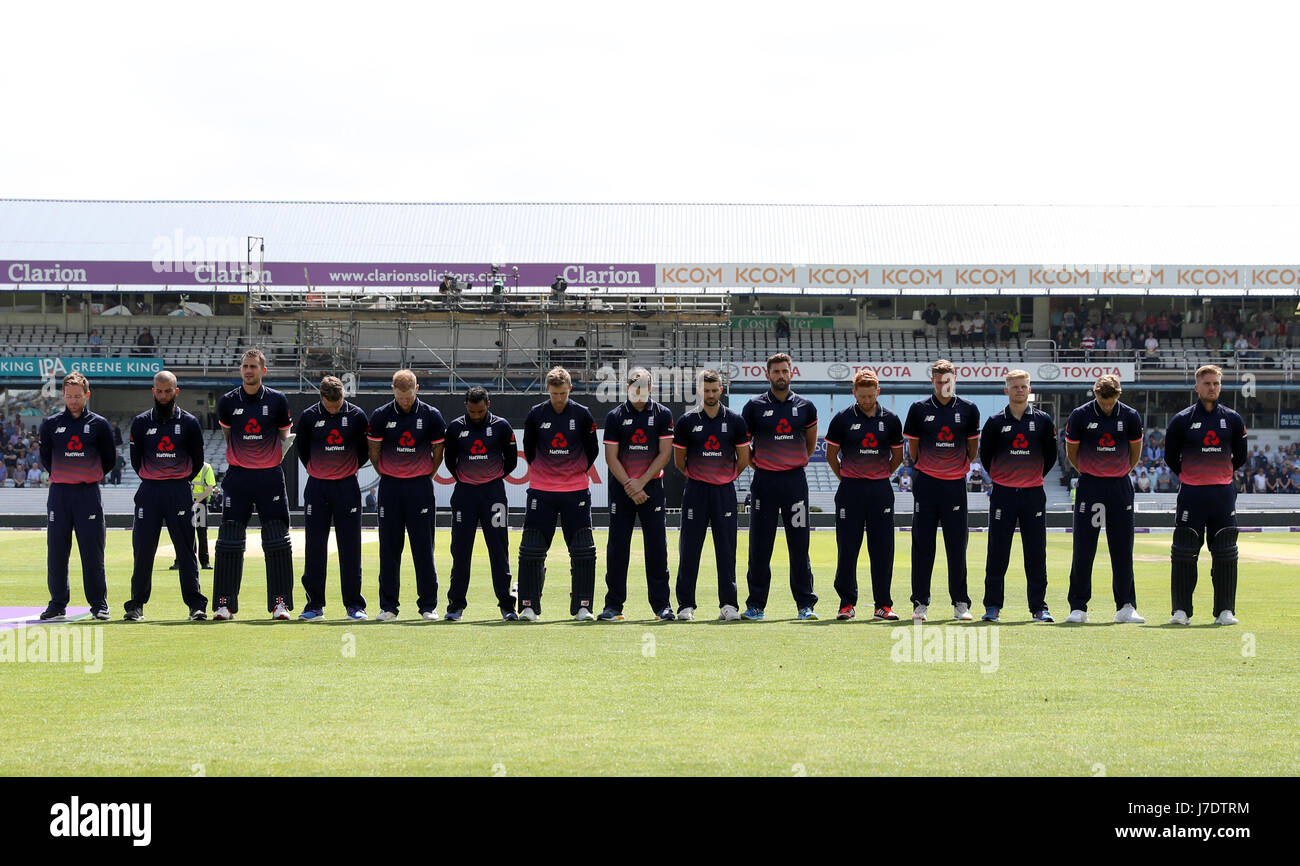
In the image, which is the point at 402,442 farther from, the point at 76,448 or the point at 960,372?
the point at 960,372

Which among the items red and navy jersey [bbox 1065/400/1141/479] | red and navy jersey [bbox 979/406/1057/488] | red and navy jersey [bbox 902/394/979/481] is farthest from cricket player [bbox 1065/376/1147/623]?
red and navy jersey [bbox 902/394/979/481]

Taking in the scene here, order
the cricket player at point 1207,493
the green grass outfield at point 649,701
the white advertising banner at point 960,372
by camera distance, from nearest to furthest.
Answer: the green grass outfield at point 649,701 < the cricket player at point 1207,493 < the white advertising banner at point 960,372

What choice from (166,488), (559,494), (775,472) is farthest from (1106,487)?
(166,488)

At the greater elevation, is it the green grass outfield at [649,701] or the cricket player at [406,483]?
the cricket player at [406,483]

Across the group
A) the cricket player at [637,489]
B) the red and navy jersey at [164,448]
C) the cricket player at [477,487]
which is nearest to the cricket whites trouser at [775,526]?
the cricket player at [637,489]

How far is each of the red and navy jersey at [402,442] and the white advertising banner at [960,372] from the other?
3359cm

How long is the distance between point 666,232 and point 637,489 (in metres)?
42.4

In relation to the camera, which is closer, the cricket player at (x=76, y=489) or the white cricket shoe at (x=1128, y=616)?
the white cricket shoe at (x=1128, y=616)

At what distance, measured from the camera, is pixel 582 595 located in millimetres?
12086

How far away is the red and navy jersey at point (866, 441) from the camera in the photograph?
39.7 feet

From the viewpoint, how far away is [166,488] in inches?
470

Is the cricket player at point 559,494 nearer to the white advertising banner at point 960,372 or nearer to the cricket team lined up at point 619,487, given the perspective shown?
the cricket team lined up at point 619,487

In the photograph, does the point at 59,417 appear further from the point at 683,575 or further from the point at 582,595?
the point at 683,575

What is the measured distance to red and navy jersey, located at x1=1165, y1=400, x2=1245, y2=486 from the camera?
38.5 feet
